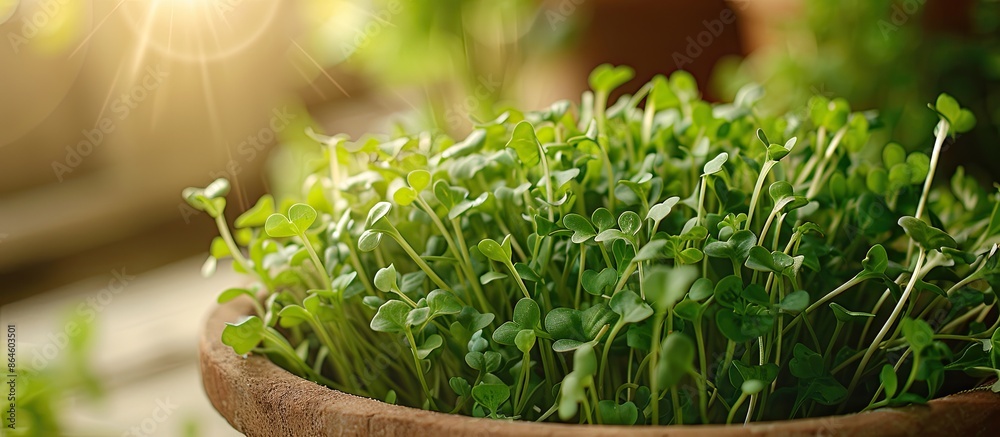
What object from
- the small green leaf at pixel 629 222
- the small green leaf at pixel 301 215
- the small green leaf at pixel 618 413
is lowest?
the small green leaf at pixel 618 413

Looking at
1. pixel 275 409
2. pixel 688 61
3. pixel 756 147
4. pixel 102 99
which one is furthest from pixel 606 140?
pixel 102 99

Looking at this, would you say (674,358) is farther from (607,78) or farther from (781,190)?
(607,78)

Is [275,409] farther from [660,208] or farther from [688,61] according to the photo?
[688,61]

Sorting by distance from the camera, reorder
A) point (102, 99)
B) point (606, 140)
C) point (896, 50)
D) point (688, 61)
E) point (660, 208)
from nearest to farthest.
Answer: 1. point (660, 208)
2. point (606, 140)
3. point (896, 50)
4. point (688, 61)
5. point (102, 99)

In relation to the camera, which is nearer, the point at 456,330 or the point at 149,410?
the point at 456,330

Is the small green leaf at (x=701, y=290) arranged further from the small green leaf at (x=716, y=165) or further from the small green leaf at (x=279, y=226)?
the small green leaf at (x=279, y=226)

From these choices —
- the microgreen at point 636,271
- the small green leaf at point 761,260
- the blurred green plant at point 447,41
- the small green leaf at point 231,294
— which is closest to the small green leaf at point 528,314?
the microgreen at point 636,271

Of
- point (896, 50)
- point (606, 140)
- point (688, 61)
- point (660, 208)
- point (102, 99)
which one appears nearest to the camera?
point (660, 208)
